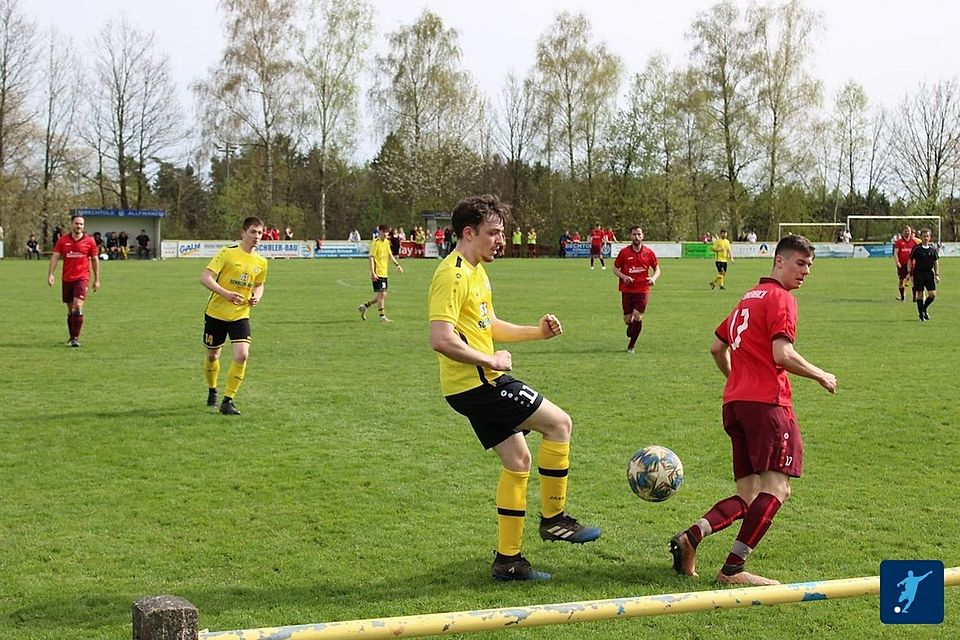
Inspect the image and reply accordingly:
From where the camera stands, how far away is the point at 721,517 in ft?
18.5

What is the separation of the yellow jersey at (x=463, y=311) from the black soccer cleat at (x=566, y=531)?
96 centimetres

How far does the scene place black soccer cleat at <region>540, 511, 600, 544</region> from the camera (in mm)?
5867

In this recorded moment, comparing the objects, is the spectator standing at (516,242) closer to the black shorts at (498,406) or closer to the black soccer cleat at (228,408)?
the black soccer cleat at (228,408)

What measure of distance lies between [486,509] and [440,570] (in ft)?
4.32

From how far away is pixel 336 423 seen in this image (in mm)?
10094

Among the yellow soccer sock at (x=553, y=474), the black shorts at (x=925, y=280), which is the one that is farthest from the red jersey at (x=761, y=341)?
the black shorts at (x=925, y=280)

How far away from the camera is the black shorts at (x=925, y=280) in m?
20.7

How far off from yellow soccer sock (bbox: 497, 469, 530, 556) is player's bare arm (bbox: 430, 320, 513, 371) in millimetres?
724

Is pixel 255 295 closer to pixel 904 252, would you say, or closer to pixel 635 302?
pixel 635 302

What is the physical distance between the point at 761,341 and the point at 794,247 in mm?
551

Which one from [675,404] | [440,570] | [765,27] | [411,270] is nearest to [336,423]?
[675,404]

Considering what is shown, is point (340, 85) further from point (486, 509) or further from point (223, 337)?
point (486, 509)

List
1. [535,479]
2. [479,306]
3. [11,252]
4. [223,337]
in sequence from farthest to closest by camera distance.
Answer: [11,252]
[223,337]
[535,479]
[479,306]

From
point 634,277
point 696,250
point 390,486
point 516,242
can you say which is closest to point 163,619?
point 390,486
